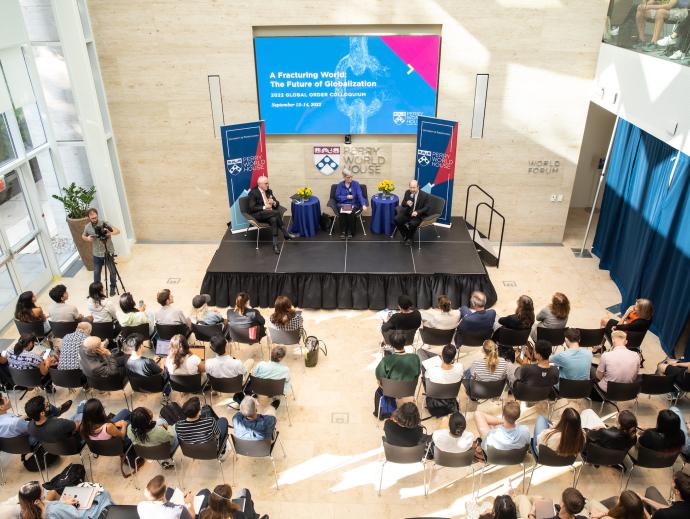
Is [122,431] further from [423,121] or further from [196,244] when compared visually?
[423,121]

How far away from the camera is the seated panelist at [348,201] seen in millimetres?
9734

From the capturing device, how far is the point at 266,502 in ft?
18.3

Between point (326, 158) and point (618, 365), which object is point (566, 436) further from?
point (326, 158)

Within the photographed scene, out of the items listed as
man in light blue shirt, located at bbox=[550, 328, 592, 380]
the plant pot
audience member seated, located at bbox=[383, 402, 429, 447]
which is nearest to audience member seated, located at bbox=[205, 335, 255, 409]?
audience member seated, located at bbox=[383, 402, 429, 447]

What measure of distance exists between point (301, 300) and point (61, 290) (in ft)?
11.4

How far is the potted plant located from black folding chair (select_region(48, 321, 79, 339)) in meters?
3.10

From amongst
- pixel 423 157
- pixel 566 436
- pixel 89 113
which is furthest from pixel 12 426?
pixel 423 157

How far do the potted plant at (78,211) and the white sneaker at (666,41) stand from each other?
30.3 ft

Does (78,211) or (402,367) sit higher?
(78,211)

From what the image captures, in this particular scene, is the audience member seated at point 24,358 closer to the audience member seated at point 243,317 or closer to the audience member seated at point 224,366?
the audience member seated at point 224,366

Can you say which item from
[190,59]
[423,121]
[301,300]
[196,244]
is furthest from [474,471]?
[190,59]

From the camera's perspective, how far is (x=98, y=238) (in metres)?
8.63

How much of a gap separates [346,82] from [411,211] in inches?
102

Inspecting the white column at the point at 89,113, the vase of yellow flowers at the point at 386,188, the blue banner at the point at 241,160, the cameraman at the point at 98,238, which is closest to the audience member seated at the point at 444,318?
the vase of yellow flowers at the point at 386,188
